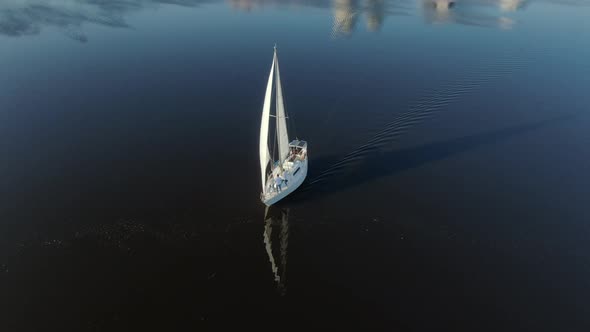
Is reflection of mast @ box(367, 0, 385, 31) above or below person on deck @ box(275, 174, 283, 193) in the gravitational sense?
above

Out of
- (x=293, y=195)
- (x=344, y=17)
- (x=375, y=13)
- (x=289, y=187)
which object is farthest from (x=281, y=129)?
(x=375, y=13)

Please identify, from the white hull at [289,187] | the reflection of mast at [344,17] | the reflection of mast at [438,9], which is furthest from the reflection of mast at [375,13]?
the white hull at [289,187]

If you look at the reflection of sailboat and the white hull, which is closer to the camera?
the reflection of sailboat

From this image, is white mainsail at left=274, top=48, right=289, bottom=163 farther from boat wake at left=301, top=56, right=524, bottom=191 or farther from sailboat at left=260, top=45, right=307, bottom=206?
boat wake at left=301, top=56, right=524, bottom=191

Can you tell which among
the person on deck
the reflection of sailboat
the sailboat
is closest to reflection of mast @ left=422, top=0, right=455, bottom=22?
the sailboat

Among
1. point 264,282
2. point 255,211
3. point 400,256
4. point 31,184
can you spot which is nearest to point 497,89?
point 400,256

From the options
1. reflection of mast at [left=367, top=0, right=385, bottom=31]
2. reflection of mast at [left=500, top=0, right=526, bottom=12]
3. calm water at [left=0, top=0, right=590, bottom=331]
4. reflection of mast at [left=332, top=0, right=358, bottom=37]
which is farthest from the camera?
reflection of mast at [left=500, top=0, right=526, bottom=12]

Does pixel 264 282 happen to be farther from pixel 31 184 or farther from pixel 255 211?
pixel 31 184

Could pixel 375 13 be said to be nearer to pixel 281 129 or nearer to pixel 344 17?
pixel 344 17
